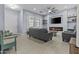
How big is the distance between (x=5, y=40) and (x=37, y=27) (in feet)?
2.97

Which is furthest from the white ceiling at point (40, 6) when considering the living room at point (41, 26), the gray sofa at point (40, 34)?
the gray sofa at point (40, 34)

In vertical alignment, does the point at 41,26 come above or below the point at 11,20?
below

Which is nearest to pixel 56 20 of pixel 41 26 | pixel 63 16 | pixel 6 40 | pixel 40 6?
pixel 63 16

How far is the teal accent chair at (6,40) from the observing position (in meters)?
2.62

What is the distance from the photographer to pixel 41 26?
279 cm

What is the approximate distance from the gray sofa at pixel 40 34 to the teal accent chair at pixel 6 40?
459 mm

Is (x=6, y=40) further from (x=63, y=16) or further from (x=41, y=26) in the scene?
(x=63, y=16)

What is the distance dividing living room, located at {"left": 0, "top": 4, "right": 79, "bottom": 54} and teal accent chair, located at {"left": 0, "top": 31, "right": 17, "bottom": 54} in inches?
2.3

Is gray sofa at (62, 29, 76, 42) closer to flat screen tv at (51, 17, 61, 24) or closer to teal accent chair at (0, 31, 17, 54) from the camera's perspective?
flat screen tv at (51, 17, 61, 24)

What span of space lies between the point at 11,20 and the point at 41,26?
82 centimetres

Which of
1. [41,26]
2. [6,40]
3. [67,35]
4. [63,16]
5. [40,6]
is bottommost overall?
[6,40]

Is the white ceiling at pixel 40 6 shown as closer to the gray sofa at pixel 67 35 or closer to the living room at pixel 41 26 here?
the living room at pixel 41 26

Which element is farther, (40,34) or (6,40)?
(40,34)
